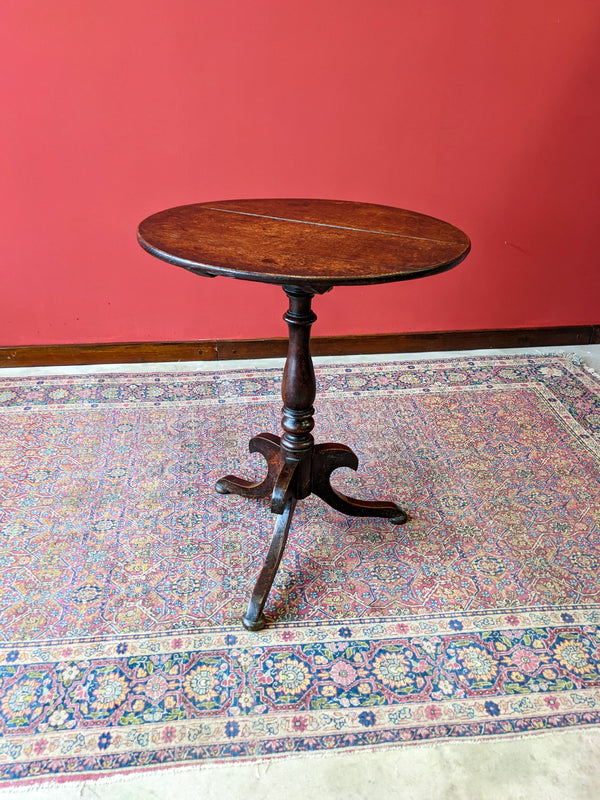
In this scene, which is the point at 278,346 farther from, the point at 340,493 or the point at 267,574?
the point at 267,574

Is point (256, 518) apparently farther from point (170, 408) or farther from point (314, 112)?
point (314, 112)

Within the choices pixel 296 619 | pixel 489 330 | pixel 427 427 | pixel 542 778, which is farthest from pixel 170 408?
pixel 542 778

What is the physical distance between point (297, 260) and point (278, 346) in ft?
5.64

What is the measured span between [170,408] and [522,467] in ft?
4.80

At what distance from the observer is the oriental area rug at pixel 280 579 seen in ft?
5.10

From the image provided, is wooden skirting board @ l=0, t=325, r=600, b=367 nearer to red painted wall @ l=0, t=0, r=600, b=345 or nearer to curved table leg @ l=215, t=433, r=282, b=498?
red painted wall @ l=0, t=0, r=600, b=345

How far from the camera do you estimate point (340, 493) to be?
2.20m

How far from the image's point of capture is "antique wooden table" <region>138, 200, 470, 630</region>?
5.02 feet

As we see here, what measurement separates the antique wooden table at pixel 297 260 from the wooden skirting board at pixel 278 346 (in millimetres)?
1083

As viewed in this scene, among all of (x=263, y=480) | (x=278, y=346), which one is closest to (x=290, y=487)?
(x=263, y=480)

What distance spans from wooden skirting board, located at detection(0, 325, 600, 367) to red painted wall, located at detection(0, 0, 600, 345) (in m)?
0.06

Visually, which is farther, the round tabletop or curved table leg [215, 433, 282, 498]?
curved table leg [215, 433, 282, 498]

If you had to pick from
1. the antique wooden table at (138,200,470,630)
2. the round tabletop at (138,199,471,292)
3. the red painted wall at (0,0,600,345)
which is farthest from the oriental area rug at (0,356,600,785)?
the round tabletop at (138,199,471,292)

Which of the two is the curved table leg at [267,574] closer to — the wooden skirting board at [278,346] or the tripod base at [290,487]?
the tripod base at [290,487]
